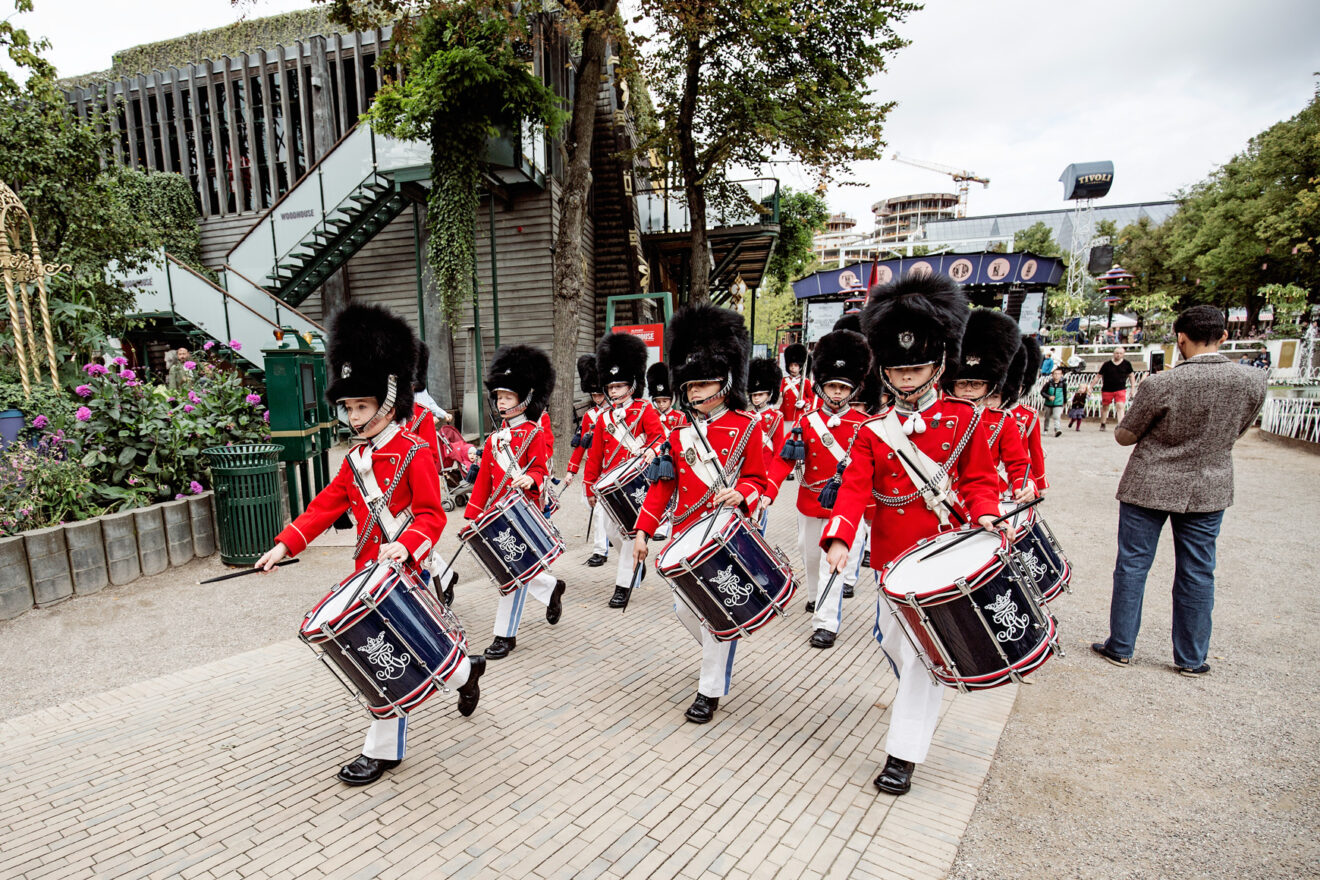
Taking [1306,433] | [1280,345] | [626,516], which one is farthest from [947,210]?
[626,516]

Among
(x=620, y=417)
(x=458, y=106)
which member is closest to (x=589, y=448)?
(x=620, y=417)

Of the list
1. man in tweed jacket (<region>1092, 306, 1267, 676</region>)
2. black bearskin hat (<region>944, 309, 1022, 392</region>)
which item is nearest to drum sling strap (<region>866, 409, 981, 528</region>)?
black bearskin hat (<region>944, 309, 1022, 392</region>)

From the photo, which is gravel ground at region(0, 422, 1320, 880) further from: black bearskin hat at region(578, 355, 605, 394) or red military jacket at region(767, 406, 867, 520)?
red military jacket at region(767, 406, 867, 520)

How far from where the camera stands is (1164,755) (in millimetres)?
3402

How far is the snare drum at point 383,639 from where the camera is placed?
2844mm

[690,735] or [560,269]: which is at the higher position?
[560,269]

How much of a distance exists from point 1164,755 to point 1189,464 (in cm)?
172

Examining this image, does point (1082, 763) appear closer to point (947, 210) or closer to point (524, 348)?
point (524, 348)

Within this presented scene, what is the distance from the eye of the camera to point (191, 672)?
4.33 m

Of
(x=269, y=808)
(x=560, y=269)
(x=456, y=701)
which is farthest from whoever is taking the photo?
(x=560, y=269)

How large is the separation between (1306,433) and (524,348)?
51.2 feet

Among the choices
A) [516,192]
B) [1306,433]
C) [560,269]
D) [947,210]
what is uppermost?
[947,210]

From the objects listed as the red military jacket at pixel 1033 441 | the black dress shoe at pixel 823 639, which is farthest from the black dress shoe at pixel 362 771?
the red military jacket at pixel 1033 441

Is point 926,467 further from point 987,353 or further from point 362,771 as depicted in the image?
point 362,771
